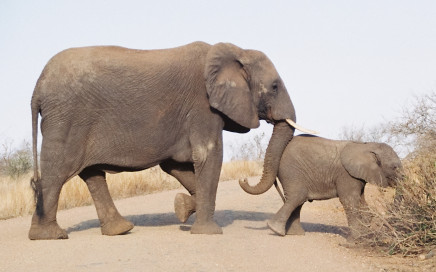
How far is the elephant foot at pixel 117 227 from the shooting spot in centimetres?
1019

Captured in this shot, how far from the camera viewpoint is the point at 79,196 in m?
15.6

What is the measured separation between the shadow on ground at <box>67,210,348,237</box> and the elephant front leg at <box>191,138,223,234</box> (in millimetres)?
817

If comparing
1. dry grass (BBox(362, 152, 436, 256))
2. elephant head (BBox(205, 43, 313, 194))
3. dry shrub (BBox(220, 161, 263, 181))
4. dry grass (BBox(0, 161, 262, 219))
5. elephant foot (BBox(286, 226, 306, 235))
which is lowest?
dry shrub (BBox(220, 161, 263, 181))

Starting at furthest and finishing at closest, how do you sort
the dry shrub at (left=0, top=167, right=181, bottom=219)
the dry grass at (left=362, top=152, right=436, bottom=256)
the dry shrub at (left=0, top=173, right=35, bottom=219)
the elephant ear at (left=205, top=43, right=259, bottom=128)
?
the dry shrub at (left=0, top=167, right=181, bottom=219)
the dry shrub at (left=0, top=173, right=35, bottom=219)
the elephant ear at (left=205, top=43, right=259, bottom=128)
the dry grass at (left=362, top=152, right=436, bottom=256)

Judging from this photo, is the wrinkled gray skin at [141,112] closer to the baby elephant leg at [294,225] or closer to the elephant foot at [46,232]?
the elephant foot at [46,232]

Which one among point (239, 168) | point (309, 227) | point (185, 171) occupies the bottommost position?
point (239, 168)

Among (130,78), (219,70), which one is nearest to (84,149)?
(130,78)

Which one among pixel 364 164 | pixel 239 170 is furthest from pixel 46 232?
pixel 239 170

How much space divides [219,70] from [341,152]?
7.43 feet

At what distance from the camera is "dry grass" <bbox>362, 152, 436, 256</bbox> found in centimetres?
866

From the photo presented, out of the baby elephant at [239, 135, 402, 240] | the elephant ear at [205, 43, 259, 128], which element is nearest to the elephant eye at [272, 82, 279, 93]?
the elephant ear at [205, 43, 259, 128]

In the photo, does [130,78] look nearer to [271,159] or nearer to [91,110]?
[91,110]

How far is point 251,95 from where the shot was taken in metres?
10.7

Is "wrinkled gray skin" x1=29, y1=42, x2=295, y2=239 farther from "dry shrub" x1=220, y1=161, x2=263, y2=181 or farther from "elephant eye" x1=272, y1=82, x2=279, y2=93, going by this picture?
"dry shrub" x1=220, y1=161, x2=263, y2=181
